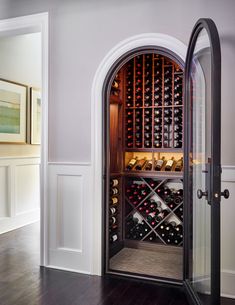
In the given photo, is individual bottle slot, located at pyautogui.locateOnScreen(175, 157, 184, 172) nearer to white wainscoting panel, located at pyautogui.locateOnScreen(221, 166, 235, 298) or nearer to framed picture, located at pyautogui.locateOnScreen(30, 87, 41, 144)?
white wainscoting panel, located at pyautogui.locateOnScreen(221, 166, 235, 298)

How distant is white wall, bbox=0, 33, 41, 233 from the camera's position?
16.0 feet

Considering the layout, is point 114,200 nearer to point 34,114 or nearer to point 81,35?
point 81,35

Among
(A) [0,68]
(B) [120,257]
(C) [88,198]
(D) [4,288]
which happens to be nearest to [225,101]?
(C) [88,198]

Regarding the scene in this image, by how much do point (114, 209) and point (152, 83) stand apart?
163cm

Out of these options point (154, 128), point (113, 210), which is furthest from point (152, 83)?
point (113, 210)

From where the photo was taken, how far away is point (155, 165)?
4.06 meters

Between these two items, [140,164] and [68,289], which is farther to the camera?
[140,164]

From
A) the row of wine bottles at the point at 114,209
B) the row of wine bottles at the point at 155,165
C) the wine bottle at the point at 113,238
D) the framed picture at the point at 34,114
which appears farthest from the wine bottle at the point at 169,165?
the framed picture at the point at 34,114

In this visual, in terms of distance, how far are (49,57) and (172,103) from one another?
1.55 meters

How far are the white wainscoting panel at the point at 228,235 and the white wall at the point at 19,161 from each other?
3283 mm

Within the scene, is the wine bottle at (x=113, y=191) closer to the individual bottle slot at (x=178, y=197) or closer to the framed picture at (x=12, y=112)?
the individual bottle slot at (x=178, y=197)

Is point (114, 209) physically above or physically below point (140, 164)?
below

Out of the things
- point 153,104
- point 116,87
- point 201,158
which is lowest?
point 201,158

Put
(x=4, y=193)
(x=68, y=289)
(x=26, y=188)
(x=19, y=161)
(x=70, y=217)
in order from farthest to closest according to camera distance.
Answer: (x=26, y=188) → (x=19, y=161) → (x=4, y=193) → (x=70, y=217) → (x=68, y=289)
